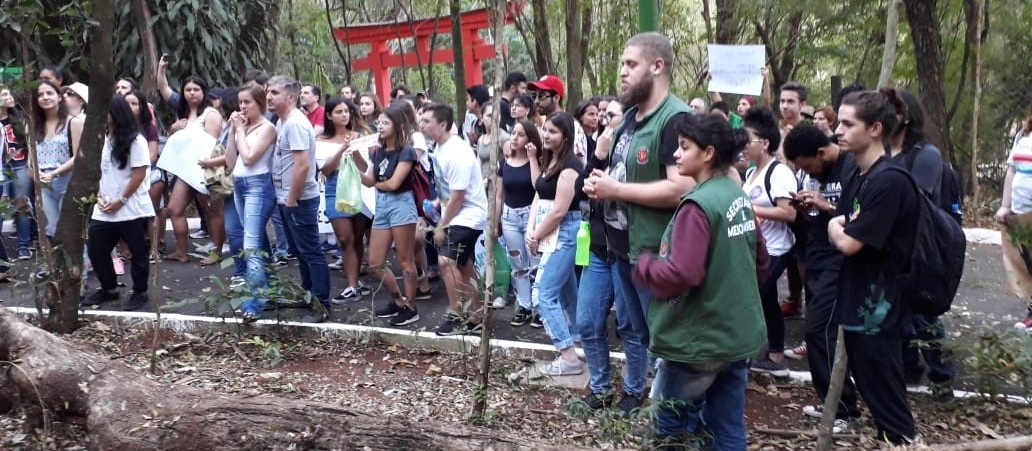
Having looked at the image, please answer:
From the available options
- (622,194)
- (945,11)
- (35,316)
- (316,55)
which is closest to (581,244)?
(622,194)

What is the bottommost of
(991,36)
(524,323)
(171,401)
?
(524,323)

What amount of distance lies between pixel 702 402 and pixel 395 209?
3428 millimetres

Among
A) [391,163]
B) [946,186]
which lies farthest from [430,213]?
[946,186]

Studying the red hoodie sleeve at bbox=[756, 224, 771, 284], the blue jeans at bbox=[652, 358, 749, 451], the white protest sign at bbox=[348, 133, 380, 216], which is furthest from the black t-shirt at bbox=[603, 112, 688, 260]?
the white protest sign at bbox=[348, 133, 380, 216]

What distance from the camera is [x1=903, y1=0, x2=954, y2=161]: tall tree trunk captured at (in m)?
10.7

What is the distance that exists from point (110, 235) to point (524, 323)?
142 inches

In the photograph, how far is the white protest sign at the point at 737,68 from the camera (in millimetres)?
7305

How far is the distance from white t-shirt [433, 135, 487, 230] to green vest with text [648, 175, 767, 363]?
3066 mm

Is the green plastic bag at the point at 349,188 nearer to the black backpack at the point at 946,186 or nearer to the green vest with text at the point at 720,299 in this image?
the green vest with text at the point at 720,299

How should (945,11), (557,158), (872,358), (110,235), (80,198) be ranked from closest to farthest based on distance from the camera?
(872,358) → (557,158) → (80,198) → (110,235) → (945,11)

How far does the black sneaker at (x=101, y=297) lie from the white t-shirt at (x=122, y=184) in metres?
0.76

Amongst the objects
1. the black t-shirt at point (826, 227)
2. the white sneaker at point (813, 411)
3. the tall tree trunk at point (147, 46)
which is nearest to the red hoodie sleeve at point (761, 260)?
the black t-shirt at point (826, 227)

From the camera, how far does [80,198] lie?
6176mm

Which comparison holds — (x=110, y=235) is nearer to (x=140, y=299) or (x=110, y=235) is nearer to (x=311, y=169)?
(x=140, y=299)
